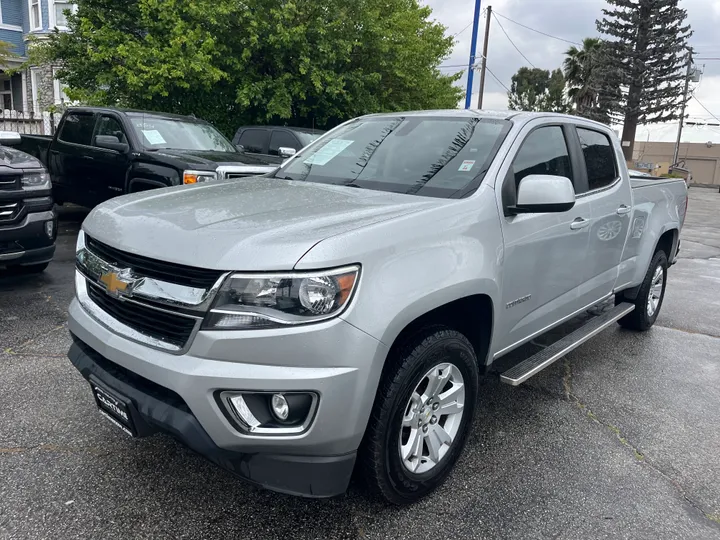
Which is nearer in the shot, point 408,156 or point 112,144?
point 408,156

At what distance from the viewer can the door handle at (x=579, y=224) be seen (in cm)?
350

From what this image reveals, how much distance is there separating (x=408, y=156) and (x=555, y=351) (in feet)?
4.89

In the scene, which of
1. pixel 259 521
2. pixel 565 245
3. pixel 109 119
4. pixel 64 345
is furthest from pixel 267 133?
pixel 259 521

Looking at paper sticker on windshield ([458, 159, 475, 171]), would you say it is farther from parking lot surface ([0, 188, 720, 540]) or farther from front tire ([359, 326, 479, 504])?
parking lot surface ([0, 188, 720, 540])

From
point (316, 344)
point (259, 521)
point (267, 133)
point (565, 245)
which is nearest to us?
point (316, 344)

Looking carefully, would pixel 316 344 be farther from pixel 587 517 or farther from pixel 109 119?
pixel 109 119

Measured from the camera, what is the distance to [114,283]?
242cm

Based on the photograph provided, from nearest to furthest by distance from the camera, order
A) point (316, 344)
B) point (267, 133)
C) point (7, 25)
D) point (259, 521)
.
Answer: point (316, 344) < point (259, 521) < point (267, 133) < point (7, 25)

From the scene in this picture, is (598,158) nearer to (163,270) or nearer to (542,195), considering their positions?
(542,195)

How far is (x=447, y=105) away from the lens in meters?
17.4

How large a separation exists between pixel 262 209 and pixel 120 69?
447 inches

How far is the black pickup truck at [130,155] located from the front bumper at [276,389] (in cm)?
445

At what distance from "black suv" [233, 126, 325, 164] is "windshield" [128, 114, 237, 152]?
1.57m

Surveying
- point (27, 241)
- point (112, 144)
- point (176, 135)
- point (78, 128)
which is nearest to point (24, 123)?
point (78, 128)
